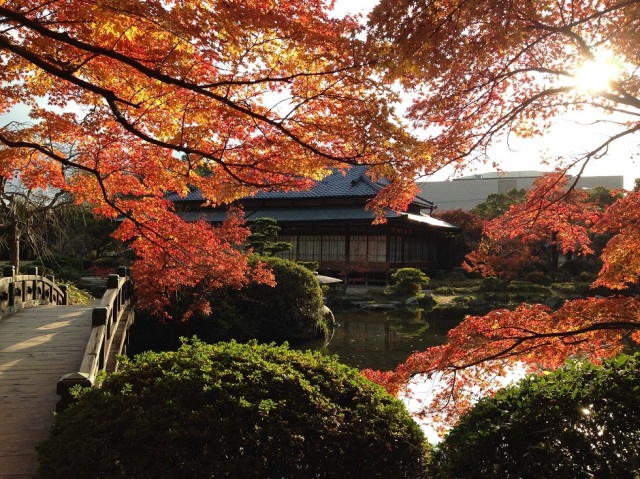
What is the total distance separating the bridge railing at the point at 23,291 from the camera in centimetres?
793

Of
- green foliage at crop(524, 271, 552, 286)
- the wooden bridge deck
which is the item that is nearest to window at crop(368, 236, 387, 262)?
green foliage at crop(524, 271, 552, 286)

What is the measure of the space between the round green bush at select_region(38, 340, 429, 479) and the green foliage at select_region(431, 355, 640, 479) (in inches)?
18.2

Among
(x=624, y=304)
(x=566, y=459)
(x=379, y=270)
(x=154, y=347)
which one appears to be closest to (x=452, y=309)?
(x=379, y=270)

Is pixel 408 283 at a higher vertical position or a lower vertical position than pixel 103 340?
lower

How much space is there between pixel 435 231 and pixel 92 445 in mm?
26605

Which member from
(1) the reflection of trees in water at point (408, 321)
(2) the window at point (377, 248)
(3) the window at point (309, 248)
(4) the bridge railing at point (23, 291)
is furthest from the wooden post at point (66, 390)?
(3) the window at point (309, 248)

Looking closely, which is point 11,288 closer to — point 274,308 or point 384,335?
point 274,308

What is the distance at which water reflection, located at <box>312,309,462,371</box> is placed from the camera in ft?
35.2

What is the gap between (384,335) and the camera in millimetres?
13305

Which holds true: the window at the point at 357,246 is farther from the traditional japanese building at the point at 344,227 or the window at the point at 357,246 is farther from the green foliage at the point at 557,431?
the green foliage at the point at 557,431

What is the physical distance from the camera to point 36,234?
42.4 feet

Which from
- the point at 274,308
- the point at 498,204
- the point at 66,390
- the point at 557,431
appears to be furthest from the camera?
the point at 498,204

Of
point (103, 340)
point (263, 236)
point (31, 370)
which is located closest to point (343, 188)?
point (263, 236)

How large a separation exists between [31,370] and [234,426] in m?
3.73
